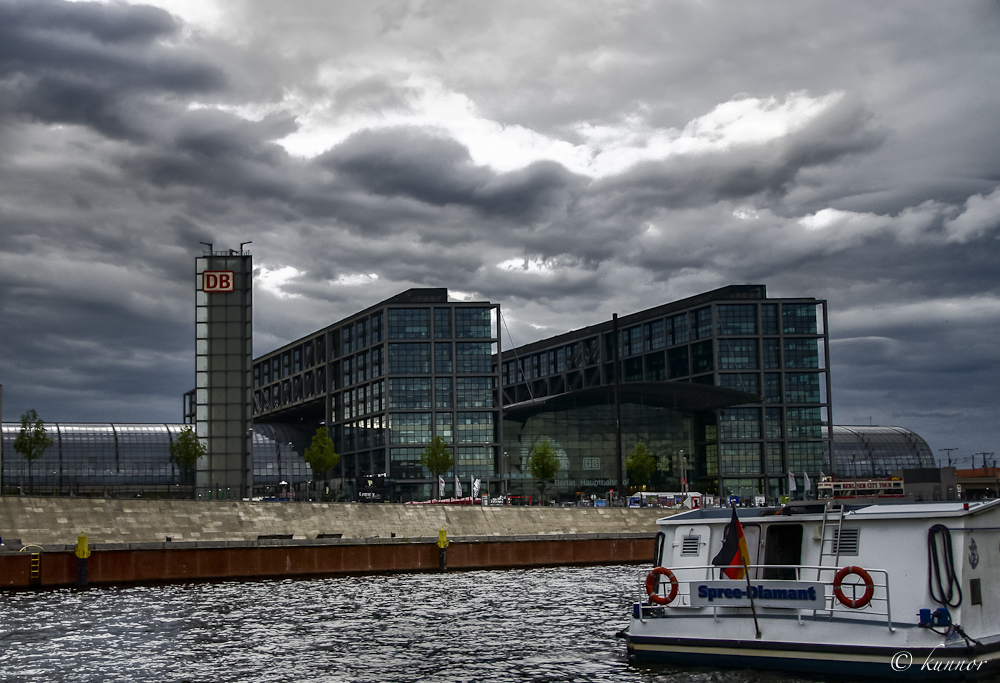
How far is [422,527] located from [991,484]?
8581 cm

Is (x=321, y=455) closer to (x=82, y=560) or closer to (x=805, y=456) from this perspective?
(x=805, y=456)

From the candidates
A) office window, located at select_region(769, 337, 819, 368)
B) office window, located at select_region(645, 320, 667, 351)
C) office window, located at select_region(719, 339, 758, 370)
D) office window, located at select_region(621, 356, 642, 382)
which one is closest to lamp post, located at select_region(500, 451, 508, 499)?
office window, located at select_region(621, 356, 642, 382)

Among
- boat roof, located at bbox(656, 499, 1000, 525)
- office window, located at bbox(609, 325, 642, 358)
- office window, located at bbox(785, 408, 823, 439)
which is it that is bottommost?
boat roof, located at bbox(656, 499, 1000, 525)

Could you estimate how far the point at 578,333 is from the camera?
196 metres

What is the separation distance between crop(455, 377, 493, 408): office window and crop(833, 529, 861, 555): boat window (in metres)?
134

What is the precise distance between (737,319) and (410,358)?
53.2 meters

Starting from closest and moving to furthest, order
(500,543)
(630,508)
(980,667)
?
(980,667) → (500,543) → (630,508)

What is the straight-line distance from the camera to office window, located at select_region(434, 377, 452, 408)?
159250mm

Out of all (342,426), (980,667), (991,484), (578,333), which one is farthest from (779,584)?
(578,333)

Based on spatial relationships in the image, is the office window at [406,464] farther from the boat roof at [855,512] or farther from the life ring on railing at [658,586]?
the life ring on railing at [658,586]

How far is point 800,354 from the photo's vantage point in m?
166

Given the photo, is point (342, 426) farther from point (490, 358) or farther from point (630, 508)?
point (630, 508)

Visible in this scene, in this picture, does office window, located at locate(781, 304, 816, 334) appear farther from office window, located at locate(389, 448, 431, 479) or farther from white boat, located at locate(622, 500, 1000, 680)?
white boat, located at locate(622, 500, 1000, 680)

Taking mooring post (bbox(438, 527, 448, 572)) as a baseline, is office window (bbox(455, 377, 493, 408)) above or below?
above
